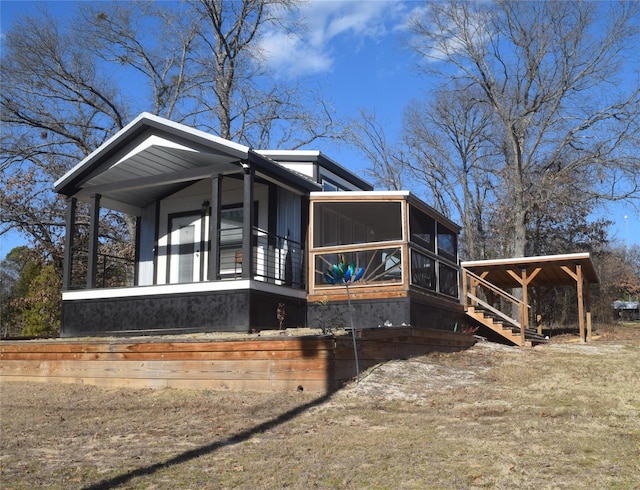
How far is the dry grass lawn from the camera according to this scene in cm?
504

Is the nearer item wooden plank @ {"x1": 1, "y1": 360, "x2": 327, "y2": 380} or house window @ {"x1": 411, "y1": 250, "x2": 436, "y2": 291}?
wooden plank @ {"x1": 1, "y1": 360, "x2": 327, "y2": 380}

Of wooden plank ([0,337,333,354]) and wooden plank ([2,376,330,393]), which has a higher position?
wooden plank ([0,337,333,354])

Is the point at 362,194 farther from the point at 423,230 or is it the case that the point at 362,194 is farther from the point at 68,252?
the point at 68,252

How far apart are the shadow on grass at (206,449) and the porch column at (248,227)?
3.43 m

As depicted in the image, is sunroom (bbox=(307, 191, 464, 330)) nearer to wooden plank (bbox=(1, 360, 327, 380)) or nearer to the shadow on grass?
wooden plank (bbox=(1, 360, 327, 380))

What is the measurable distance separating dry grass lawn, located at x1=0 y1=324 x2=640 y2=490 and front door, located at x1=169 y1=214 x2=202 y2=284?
4.59 metres

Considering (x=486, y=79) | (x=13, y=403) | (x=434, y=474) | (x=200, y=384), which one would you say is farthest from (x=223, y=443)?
(x=486, y=79)

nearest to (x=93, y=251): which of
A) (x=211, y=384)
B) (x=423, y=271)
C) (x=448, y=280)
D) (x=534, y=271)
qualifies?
(x=211, y=384)

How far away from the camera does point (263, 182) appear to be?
1317 centimetres

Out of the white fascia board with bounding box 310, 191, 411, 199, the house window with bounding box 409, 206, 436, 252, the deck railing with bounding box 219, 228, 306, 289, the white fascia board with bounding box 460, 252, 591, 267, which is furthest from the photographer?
the white fascia board with bounding box 460, 252, 591, 267

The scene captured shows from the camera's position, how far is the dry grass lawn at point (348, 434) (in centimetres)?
504

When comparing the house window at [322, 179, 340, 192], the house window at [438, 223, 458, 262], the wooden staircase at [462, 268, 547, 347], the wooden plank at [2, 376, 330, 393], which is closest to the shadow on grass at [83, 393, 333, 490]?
the wooden plank at [2, 376, 330, 393]

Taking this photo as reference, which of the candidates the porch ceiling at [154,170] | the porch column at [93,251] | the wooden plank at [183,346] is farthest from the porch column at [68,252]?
the wooden plank at [183,346]

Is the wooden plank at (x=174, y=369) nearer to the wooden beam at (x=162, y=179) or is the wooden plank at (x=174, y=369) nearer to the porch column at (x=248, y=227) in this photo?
the porch column at (x=248, y=227)
